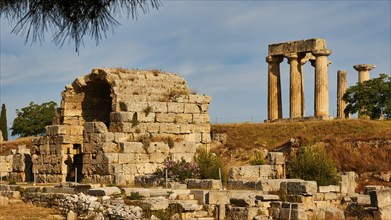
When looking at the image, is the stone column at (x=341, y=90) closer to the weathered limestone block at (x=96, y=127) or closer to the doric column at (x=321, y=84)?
the doric column at (x=321, y=84)

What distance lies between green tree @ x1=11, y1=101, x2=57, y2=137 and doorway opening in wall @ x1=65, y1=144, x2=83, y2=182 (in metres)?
39.6

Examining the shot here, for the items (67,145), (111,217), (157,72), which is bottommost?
(111,217)

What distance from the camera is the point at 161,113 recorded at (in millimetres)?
26453

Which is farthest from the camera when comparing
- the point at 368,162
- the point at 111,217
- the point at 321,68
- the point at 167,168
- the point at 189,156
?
the point at 321,68

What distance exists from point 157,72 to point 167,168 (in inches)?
231

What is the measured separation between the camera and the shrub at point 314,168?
886 inches

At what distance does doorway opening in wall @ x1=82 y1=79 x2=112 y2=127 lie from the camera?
29.0 meters

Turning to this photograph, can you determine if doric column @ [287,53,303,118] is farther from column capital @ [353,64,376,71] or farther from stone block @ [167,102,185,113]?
stone block @ [167,102,185,113]

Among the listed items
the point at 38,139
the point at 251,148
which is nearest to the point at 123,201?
the point at 38,139

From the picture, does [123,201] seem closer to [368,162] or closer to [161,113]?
[161,113]

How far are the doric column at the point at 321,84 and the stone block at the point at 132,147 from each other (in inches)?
1009

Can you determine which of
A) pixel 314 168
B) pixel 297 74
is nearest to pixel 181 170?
pixel 314 168

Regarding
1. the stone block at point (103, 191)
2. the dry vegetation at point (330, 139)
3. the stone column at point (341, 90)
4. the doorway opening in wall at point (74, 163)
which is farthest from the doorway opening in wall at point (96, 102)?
the stone column at point (341, 90)

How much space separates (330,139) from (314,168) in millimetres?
14487
